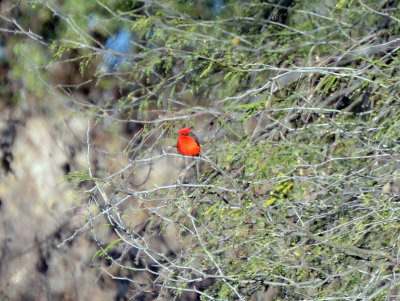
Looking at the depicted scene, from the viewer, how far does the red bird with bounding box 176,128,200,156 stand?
3764 millimetres

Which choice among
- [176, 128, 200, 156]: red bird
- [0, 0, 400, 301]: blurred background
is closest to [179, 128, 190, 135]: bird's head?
Answer: [176, 128, 200, 156]: red bird

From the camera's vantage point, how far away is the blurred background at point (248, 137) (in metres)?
3.26

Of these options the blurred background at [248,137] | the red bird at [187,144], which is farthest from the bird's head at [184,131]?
the blurred background at [248,137]

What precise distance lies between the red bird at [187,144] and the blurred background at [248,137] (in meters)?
0.09

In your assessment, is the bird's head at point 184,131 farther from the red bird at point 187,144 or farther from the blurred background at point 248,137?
the blurred background at point 248,137

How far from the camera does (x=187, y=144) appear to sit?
384cm

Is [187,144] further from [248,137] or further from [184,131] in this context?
[248,137]

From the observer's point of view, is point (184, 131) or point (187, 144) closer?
point (187, 144)

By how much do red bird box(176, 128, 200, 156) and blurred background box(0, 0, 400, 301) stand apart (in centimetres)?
9

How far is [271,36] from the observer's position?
447 cm

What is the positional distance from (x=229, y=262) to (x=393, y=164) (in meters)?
1.08

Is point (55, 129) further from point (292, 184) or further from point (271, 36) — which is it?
point (292, 184)

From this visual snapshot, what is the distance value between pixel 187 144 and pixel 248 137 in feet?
1.23

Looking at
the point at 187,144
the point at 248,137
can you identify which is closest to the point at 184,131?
the point at 187,144
